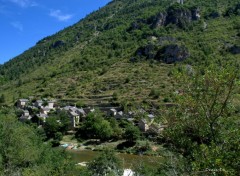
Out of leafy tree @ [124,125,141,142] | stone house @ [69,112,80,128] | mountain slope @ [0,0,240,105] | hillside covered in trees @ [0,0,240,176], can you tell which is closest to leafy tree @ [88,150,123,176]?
hillside covered in trees @ [0,0,240,176]

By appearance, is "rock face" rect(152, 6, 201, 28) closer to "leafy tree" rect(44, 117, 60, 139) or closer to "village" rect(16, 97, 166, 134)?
"village" rect(16, 97, 166, 134)

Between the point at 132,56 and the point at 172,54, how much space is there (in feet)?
51.4

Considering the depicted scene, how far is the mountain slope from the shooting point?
88875mm

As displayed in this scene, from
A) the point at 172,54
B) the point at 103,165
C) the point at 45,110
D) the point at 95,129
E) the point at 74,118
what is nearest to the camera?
the point at 103,165

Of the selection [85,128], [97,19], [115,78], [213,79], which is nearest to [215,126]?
[213,79]

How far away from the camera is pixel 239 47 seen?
9494 centimetres

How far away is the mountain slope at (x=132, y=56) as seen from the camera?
292ft

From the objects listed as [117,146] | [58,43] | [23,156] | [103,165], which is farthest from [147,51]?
[23,156]

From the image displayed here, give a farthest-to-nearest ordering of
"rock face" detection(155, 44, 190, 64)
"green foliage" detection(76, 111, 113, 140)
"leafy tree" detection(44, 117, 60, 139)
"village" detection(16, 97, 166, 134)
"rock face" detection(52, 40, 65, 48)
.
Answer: "rock face" detection(52, 40, 65, 48)
"rock face" detection(155, 44, 190, 64)
"village" detection(16, 97, 166, 134)
"leafy tree" detection(44, 117, 60, 139)
"green foliage" detection(76, 111, 113, 140)

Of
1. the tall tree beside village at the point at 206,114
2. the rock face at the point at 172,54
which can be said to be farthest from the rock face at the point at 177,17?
the tall tree beside village at the point at 206,114

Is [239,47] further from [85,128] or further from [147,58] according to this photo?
[85,128]

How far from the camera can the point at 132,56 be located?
370 feet

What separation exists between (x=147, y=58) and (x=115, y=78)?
16.8m

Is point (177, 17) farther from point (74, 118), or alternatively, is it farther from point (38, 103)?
point (74, 118)
